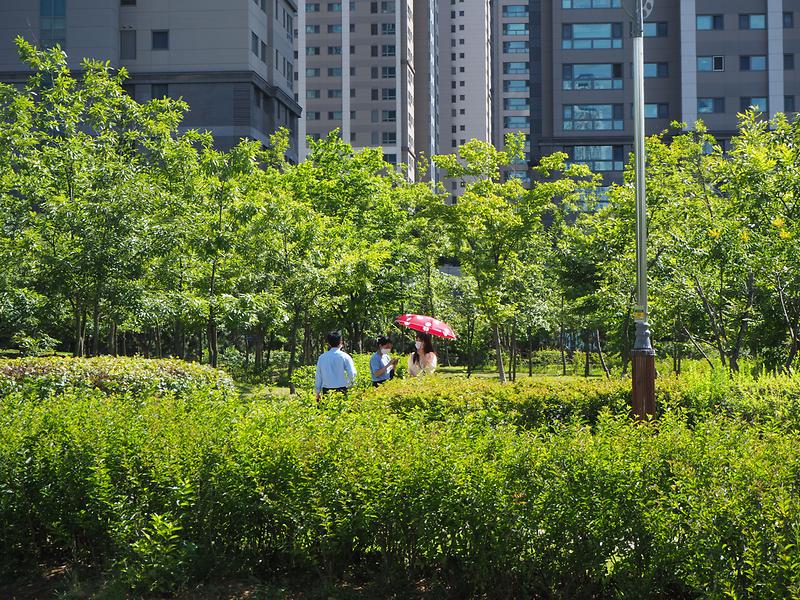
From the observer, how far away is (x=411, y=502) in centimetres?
571

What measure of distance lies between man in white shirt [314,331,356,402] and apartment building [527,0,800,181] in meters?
55.1

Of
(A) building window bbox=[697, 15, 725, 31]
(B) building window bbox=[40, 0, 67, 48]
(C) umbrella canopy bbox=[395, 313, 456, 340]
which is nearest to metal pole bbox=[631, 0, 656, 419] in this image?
(C) umbrella canopy bbox=[395, 313, 456, 340]

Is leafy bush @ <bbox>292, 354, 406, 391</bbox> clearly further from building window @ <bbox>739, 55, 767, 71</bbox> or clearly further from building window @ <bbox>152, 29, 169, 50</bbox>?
building window @ <bbox>739, 55, 767, 71</bbox>

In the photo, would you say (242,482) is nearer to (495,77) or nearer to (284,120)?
(284,120)

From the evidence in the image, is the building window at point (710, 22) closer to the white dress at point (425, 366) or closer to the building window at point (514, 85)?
the white dress at point (425, 366)

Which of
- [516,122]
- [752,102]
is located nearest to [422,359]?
[752,102]

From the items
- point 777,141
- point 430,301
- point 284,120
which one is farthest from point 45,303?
point 284,120

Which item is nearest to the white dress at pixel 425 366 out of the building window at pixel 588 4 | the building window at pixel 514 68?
the building window at pixel 588 4

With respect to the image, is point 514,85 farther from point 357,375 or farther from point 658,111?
point 357,375

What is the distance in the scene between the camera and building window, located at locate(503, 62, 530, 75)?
130750 mm

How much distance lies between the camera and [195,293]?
20.2 m

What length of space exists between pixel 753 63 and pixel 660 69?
6178mm

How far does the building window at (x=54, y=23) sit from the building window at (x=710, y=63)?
40996 mm

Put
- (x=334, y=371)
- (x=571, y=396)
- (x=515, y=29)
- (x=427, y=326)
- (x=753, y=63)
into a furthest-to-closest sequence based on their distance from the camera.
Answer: (x=515, y=29) → (x=753, y=63) → (x=427, y=326) → (x=334, y=371) → (x=571, y=396)
